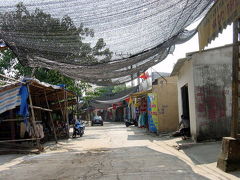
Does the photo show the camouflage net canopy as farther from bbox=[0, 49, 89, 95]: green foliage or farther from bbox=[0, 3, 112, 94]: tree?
bbox=[0, 49, 89, 95]: green foliage

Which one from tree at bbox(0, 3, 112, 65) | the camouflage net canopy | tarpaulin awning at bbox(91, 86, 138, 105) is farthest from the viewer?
tarpaulin awning at bbox(91, 86, 138, 105)

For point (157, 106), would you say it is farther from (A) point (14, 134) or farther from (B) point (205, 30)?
(B) point (205, 30)

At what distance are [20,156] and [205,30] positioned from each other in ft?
22.3

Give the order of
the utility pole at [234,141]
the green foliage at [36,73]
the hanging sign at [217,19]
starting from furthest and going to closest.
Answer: the green foliage at [36,73] < the utility pole at [234,141] < the hanging sign at [217,19]

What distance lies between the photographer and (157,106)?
594 inches

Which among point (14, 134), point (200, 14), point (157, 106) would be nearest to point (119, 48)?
point (200, 14)

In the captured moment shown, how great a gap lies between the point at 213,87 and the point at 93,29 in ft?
18.6

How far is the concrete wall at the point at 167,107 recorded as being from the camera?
15.0m

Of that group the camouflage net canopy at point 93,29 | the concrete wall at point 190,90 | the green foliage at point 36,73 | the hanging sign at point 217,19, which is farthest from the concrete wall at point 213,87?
the green foliage at point 36,73

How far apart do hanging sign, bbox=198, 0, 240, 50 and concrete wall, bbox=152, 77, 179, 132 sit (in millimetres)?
9924

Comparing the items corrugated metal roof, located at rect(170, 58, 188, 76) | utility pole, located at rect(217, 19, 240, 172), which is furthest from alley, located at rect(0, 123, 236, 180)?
corrugated metal roof, located at rect(170, 58, 188, 76)

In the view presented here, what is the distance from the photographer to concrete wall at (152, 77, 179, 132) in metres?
15.0

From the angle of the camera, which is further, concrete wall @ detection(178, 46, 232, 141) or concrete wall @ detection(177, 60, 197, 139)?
concrete wall @ detection(177, 60, 197, 139)

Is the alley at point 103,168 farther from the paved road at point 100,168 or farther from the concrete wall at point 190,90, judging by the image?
the concrete wall at point 190,90
